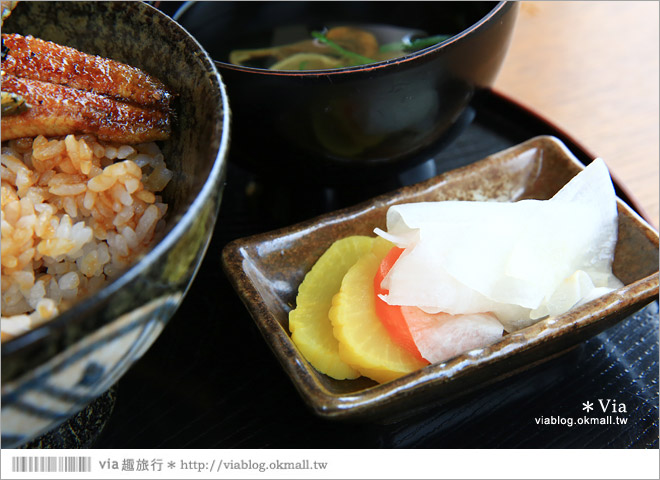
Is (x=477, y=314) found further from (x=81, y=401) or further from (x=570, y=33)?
(x=570, y=33)

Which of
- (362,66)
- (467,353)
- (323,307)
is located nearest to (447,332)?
(467,353)

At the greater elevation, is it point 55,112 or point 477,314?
point 55,112

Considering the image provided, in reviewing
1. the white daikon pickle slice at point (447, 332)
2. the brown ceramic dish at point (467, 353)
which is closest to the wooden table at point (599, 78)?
the brown ceramic dish at point (467, 353)

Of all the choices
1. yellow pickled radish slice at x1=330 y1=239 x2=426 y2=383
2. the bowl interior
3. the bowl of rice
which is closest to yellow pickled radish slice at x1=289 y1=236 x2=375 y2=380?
yellow pickled radish slice at x1=330 y1=239 x2=426 y2=383

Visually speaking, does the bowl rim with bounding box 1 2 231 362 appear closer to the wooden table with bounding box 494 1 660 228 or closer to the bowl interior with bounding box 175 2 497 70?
the bowl interior with bounding box 175 2 497 70

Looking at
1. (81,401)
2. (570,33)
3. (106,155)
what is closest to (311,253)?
(106,155)

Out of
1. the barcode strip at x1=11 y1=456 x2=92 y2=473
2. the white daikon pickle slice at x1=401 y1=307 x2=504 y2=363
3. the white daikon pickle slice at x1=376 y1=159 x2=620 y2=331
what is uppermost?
the white daikon pickle slice at x1=376 y1=159 x2=620 y2=331
